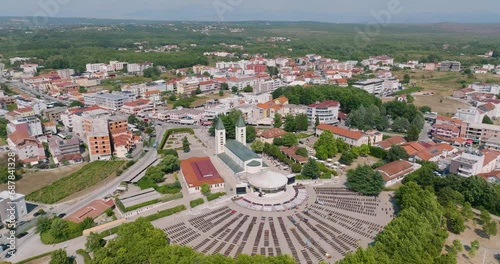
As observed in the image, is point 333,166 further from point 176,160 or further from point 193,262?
point 193,262

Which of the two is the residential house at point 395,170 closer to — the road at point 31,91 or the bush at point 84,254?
the bush at point 84,254

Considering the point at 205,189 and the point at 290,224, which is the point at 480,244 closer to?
the point at 290,224

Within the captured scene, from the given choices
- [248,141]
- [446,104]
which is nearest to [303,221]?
[248,141]

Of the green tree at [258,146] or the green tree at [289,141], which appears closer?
the green tree at [258,146]

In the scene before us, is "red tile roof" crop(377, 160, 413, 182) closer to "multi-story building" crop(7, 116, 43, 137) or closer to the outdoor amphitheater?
the outdoor amphitheater

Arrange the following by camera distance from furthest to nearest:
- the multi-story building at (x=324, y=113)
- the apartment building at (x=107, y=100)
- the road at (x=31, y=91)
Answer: the road at (x=31, y=91) < the apartment building at (x=107, y=100) < the multi-story building at (x=324, y=113)

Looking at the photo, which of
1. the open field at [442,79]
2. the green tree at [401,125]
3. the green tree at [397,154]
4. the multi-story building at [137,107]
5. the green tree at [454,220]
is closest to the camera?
the green tree at [454,220]

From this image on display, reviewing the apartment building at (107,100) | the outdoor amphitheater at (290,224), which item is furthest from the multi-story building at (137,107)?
the outdoor amphitheater at (290,224)
